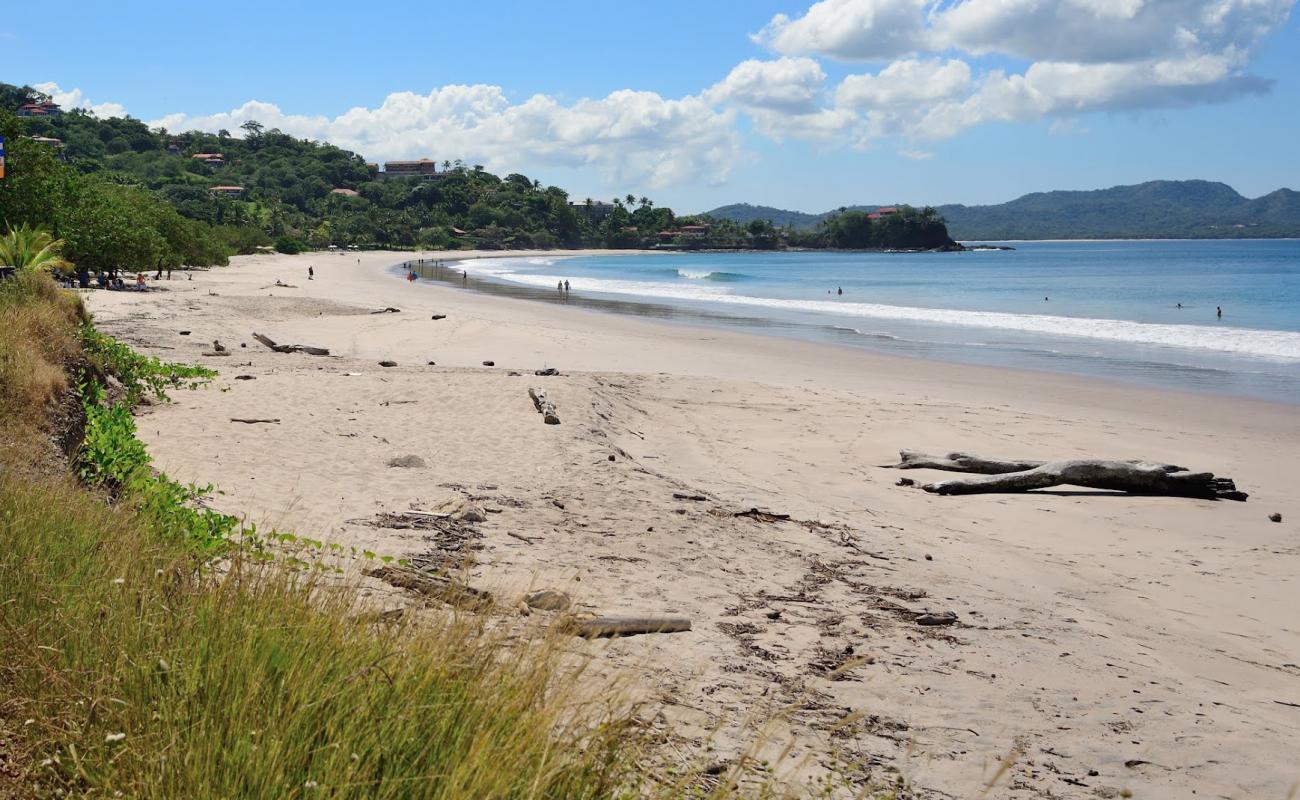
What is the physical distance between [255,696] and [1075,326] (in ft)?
121

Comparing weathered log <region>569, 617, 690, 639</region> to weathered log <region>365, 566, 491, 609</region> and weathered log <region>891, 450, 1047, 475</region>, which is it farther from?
weathered log <region>891, 450, 1047, 475</region>

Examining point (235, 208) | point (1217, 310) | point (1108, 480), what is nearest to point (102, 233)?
point (1108, 480)

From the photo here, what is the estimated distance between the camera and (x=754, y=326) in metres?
35.4

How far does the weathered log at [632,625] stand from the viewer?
5727mm

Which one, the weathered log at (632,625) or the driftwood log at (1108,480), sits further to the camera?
the driftwood log at (1108,480)

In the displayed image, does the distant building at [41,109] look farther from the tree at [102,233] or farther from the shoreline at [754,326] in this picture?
the tree at [102,233]

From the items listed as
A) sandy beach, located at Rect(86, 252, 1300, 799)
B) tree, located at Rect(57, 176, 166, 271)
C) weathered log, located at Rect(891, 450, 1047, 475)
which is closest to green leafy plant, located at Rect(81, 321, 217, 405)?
Result: sandy beach, located at Rect(86, 252, 1300, 799)

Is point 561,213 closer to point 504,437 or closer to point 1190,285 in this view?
point 1190,285

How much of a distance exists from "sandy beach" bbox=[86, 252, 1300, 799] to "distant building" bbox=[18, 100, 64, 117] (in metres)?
195

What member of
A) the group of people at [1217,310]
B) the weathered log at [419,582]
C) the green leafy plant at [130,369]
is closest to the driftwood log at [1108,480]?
the weathered log at [419,582]

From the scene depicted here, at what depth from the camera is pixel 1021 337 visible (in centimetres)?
3253

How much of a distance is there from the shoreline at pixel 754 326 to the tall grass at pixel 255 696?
64.1 feet

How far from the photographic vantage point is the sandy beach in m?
5.09

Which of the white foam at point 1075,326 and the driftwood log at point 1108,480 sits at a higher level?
the white foam at point 1075,326
